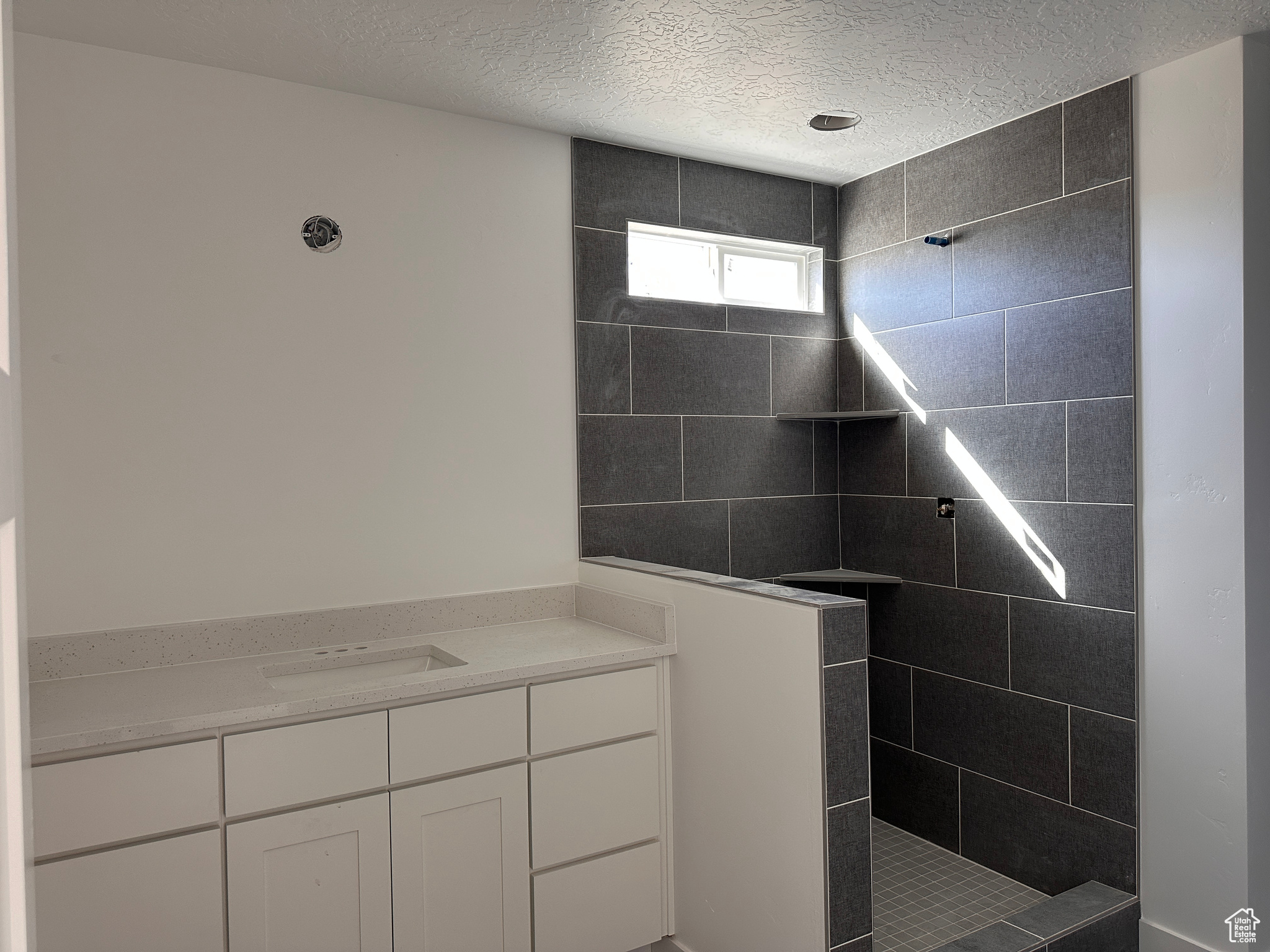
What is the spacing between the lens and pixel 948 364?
119 inches

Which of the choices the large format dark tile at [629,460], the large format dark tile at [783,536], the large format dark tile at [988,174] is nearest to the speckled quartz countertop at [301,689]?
the large format dark tile at [629,460]

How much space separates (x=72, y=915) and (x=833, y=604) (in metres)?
1.69

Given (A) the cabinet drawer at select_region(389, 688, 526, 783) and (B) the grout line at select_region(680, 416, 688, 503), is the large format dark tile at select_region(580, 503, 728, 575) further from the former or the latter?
(A) the cabinet drawer at select_region(389, 688, 526, 783)

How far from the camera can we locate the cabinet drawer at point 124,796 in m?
1.68

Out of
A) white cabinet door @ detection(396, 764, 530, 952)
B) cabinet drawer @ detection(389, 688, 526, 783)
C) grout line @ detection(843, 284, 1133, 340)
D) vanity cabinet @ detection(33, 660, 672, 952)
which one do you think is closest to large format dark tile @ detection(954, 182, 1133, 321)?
grout line @ detection(843, 284, 1133, 340)

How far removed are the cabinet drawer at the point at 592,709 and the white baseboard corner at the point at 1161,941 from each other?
4.92 ft

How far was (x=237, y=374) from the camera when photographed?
239 centimetres

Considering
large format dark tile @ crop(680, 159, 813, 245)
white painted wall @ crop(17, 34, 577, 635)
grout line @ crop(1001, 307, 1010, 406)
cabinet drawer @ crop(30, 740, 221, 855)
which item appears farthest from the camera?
large format dark tile @ crop(680, 159, 813, 245)

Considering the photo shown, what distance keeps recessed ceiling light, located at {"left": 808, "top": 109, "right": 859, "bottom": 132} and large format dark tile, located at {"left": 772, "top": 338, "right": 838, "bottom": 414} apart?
0.82m

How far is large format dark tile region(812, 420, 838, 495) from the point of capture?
11.4 ft

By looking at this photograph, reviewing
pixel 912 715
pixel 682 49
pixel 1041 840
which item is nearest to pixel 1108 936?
pixel 1041 840

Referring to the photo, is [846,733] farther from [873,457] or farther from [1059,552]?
[873,457]

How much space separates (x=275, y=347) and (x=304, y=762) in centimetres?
118

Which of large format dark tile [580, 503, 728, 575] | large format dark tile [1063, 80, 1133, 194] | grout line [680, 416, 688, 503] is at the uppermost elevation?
large format dark tile [1063, 80, 1133, 194]
